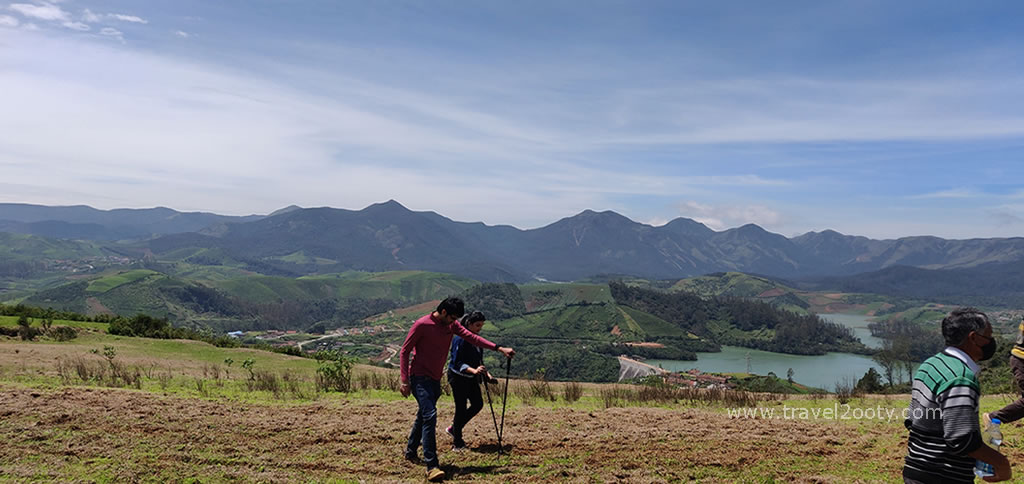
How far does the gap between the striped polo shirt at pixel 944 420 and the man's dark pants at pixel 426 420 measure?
4635 mm

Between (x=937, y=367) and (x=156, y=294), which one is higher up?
(x=937, y=367)

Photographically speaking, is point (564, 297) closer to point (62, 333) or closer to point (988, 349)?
point (62, 333)

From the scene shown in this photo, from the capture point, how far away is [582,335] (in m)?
141

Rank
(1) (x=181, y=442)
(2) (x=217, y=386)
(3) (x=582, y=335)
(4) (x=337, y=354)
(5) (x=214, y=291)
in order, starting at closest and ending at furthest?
1. (1) (x=181, y=442)
2. (2) (x=217, y=386)
3. (4) (x=337, y=354)
4. (3) (x=582, y=335)
5. (5) (x=214, y=291)

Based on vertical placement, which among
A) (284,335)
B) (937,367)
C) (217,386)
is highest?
(937,367)

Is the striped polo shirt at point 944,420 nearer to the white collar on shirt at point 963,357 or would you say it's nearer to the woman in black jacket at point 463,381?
the white collar on shirt at point 963,357

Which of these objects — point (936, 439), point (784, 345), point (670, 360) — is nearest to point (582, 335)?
point (670, 360)

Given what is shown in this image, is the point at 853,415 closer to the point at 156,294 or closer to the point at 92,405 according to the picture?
the point at 92,405

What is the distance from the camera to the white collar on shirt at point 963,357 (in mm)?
3516

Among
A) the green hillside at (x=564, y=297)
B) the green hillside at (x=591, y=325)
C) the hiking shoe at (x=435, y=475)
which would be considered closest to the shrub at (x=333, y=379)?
the hiking shoe at (x=435, y=475)

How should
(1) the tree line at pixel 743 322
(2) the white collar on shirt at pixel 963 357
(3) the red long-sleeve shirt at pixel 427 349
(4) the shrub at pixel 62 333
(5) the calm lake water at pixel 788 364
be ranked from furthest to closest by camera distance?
(1) the tree line at pixel 743 322 < (5) the calm lake water at pixel 788 364 < (4) the shrub at pixel 62 333 < (3) the red long-sleeve shirt at pixel 427 349 < (2) the white collar on shirt at pixel 963 357

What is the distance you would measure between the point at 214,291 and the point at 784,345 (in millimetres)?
177590

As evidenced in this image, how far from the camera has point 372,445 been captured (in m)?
7.69

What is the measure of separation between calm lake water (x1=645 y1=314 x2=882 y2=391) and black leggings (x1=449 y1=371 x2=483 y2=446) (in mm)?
93581
